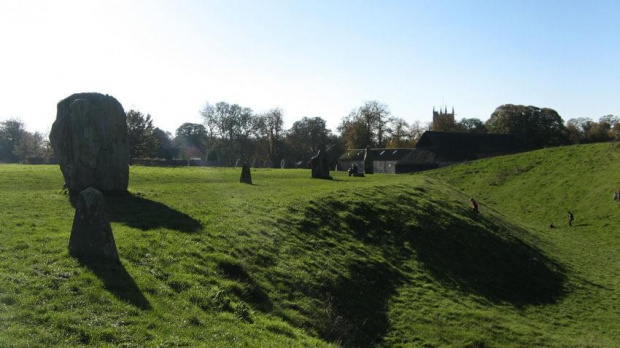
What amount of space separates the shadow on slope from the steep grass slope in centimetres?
175

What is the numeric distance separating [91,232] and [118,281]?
163cm

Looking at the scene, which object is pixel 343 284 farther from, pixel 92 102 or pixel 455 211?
pixel 455 211

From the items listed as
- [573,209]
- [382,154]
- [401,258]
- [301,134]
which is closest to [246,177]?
[401,258]

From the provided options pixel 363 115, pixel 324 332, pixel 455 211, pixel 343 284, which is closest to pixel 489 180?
pixel 455 211

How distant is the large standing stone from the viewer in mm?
20672

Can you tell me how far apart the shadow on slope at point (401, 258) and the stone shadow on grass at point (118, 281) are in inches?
190

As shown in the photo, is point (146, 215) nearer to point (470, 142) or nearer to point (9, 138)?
point (470, 142)

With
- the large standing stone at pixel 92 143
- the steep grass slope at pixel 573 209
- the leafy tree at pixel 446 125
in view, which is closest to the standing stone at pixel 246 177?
the large standing stone at pixel 92 143

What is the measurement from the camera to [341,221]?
22.2m

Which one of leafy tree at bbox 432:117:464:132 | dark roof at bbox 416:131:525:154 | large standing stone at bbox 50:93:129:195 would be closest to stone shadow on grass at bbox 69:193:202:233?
large standing stone at bbox 50:93:129:195

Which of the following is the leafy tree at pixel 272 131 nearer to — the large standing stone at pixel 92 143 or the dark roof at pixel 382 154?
the dark roof at pixel 382 154

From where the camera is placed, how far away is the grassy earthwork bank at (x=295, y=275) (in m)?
9.82

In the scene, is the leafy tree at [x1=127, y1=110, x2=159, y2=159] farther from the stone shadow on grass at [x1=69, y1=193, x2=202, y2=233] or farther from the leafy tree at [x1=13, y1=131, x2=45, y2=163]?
the stone shadow on grass at [x1=69, y1=193, x2=202, y2=233]

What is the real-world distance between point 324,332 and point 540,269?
614 inches
